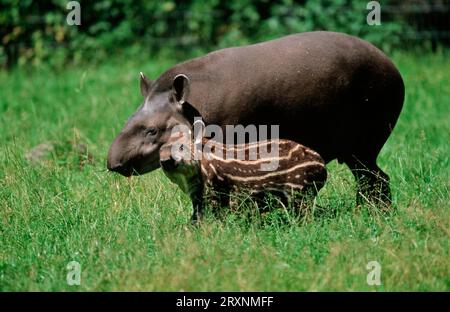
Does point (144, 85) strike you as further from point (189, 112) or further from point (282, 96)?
point (282, 96)

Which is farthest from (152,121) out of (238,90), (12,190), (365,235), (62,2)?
(62,2)

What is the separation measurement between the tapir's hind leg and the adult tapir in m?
0.02

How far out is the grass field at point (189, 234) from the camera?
477 centimetres

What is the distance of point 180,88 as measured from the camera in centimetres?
589

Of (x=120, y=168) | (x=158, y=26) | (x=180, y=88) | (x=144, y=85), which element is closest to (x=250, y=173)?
(x=180, y=88)

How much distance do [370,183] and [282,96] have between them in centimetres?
103

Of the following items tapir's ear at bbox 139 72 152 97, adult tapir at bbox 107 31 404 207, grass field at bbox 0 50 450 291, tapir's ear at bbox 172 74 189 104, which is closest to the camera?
grass field at bbox 0 50 450 291

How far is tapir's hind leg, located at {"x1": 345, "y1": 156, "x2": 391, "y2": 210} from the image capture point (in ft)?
19.7

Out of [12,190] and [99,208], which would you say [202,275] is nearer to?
[99,208]

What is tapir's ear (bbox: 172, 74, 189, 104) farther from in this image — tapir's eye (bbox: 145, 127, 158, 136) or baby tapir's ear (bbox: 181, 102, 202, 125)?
tapir's eye (bbox: 145, 127, 158, 136)

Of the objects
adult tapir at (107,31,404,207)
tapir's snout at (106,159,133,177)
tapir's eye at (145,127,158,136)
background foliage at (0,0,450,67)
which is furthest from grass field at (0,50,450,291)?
background foliage at (0,0,450,67)

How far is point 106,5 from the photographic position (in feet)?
42.8
